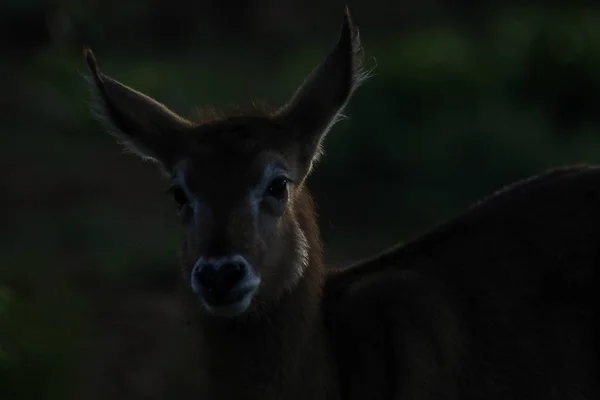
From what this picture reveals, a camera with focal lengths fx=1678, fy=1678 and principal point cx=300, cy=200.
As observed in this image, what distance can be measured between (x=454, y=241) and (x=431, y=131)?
27.8ft

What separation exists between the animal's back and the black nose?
662 mm

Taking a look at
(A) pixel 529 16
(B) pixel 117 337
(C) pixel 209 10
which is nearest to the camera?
(B) pixel 117 337

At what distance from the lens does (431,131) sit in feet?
50.8

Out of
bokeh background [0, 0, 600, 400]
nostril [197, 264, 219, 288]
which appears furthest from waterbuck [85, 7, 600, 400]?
bokeh background [0, 0, 600, 400]

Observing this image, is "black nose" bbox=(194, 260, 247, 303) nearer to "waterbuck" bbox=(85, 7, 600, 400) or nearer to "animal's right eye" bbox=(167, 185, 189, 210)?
"waterbuck" bbox=(85, 7, 600, 400)

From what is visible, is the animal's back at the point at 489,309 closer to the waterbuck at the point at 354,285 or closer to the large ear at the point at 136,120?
the waterbuck at the point at 354,285

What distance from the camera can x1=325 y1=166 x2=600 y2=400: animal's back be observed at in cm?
683

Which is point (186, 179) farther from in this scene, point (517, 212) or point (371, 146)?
point (371, 146)

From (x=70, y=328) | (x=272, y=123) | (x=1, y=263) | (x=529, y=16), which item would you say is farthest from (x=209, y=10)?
(x=272, y=123)

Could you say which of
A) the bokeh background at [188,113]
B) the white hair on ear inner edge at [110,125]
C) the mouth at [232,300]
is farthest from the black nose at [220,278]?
the bokeh background at [188,113]

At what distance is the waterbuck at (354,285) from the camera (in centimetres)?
677

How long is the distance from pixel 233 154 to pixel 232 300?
2.02ft

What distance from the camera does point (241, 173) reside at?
674cm

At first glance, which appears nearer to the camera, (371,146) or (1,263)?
(1,263)
